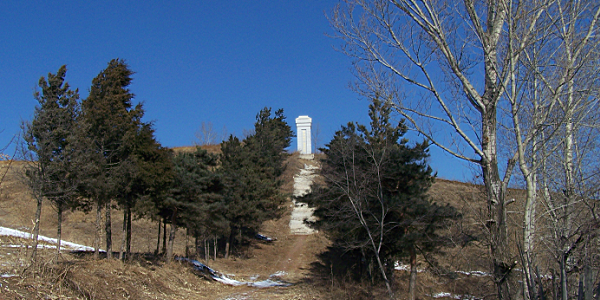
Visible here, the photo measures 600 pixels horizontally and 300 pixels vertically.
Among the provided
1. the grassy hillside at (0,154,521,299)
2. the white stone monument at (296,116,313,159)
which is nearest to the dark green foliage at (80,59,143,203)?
the grassy hillside at (0,154,521,299)

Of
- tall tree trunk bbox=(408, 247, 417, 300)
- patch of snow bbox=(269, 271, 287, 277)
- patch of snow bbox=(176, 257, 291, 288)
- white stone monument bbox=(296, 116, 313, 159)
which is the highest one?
white stone monument bbox=(296, 116, 313, 159)

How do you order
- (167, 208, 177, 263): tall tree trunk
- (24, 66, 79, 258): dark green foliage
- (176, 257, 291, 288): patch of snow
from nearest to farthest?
1. (24, 66, 79, 258): dark green foliage
2. (167, 208, 177, 263): tall tree trunk
3. (176, 257, 291, 288): patch of snow

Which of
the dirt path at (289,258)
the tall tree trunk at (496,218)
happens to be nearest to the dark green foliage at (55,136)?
the dirt path at (289,258)

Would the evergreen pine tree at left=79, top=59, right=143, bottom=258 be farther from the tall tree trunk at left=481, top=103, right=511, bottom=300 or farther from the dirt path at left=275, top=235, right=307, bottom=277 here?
the tall tree trunk at left=481, top=103, right=511, bottom=300

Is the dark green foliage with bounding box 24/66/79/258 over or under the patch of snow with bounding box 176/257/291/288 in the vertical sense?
over

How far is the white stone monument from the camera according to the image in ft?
233

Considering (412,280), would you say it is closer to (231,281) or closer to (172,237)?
(231,281)

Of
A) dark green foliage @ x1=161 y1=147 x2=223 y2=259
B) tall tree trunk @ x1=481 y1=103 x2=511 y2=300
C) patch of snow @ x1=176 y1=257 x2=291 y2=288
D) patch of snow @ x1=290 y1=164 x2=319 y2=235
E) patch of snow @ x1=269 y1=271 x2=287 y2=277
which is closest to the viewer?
tall tree trunk @ x1=481 y1=103 x2=511 y2=300

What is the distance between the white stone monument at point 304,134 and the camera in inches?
2790

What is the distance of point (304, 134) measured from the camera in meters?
71.9

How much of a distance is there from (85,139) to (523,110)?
14.7 meters

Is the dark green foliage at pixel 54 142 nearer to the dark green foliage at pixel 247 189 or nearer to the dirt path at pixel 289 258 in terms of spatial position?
the dirt path at pixel 289 258

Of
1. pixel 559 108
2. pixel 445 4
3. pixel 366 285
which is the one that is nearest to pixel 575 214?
pixel 559 108

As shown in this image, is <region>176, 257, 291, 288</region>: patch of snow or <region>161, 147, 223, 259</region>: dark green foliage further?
<region>176, 257, 291, 288</region>: patch of snow
